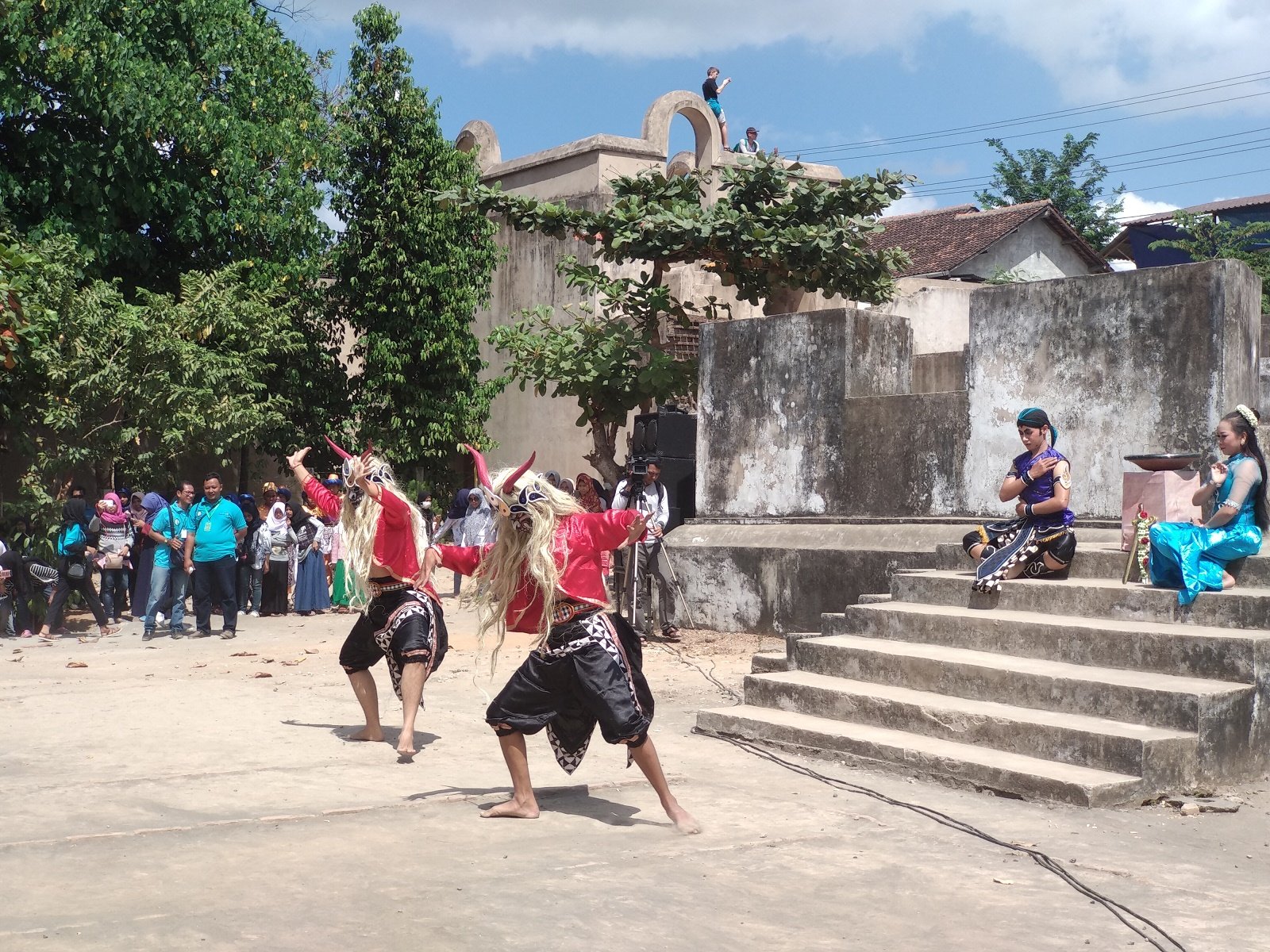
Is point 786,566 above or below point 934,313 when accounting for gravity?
below

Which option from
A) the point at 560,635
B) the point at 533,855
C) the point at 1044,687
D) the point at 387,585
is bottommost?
the point at 533,855

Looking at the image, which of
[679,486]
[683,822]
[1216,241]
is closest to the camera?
[683,822]

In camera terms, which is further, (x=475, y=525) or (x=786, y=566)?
(x=475, y=525)

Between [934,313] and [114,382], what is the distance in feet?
33.8

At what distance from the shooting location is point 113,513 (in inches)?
584

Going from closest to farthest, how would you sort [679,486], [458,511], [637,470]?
1. [637,470]
2. [679,486]
3. [458,511]

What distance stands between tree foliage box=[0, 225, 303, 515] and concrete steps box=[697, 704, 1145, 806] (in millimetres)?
9264

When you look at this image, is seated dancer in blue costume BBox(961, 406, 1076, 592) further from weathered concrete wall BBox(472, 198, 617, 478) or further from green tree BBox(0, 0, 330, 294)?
green tree BBox(0, 0, 330, 294)

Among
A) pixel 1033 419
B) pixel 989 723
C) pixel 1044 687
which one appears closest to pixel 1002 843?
pixel 989 723

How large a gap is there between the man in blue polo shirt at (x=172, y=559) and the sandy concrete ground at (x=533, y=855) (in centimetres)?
575

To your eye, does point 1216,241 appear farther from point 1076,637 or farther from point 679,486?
point 1076,637

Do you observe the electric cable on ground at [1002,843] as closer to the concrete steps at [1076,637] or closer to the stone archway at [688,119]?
the concrete steps at [1076,637]

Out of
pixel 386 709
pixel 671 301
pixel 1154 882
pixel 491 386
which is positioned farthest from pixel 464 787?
pixel 491 386

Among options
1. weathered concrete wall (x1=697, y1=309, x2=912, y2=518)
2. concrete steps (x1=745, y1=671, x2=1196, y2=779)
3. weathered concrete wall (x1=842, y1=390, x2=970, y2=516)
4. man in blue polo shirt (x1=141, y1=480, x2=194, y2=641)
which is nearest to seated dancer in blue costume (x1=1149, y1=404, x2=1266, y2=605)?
concrete steps (x1=745, y1=671, x2=1196, y2=779)
